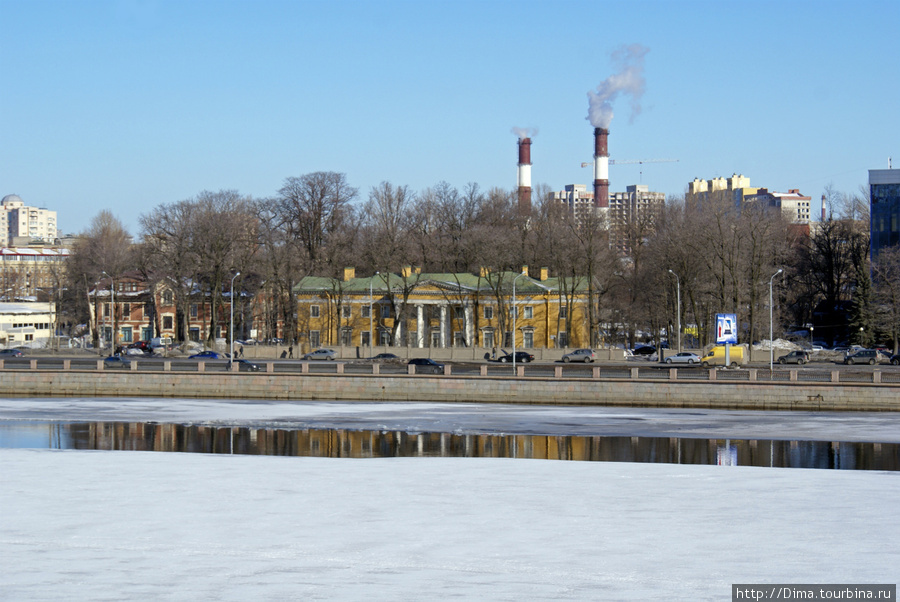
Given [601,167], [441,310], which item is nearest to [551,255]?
[441,310]

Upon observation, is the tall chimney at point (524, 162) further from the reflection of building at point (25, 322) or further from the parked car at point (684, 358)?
the parked car at point (684, 358)

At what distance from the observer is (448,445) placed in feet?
108

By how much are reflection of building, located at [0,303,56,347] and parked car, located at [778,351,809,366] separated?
7707 cm

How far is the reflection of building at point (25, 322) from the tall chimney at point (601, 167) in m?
78.3

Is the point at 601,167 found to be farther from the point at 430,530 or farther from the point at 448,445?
the point at 430,530

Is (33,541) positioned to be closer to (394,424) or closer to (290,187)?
(394,424)

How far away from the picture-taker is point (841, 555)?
15.2 metres

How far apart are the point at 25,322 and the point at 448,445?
9146 centimetres

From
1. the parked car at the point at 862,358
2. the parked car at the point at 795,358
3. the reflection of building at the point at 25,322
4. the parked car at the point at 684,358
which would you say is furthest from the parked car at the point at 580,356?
the reflection of building at the point at 25,322

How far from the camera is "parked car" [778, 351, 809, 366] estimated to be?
7025 cm

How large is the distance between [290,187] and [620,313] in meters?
39.2

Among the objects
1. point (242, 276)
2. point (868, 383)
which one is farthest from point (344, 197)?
point (868, 383)

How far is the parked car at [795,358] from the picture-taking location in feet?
230

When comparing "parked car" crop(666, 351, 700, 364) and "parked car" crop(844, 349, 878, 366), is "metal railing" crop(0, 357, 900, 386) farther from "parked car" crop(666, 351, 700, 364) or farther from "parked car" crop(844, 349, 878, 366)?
"parked car" crop(844, 349, 878, 366)
